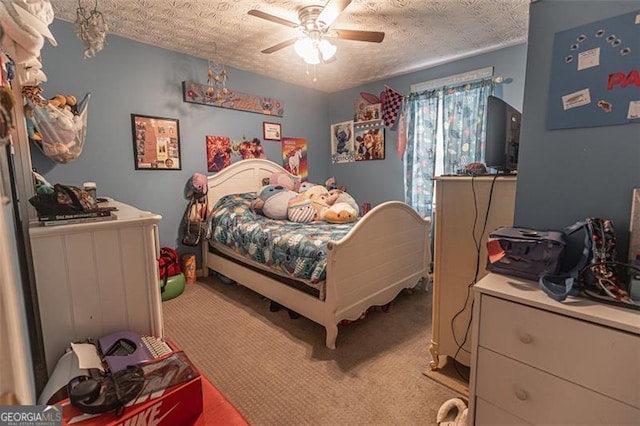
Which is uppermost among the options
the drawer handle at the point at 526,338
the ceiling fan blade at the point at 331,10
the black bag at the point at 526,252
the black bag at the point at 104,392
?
the ceiling fan blade at the point at 331,10

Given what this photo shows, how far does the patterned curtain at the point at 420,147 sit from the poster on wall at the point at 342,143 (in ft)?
2.88

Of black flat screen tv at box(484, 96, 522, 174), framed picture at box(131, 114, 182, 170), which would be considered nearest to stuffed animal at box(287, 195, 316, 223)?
framed picture at box(131, 114, 182, 170)

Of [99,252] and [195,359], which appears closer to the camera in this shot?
[99,252]

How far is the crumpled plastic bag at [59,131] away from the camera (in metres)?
2.07

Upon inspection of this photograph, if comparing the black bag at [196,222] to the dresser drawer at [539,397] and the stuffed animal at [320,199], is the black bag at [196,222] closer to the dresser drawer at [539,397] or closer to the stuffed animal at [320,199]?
the stuffed animal at [320,199]

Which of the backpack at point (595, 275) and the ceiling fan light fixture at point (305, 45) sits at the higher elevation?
the ceiling fan light fixture at point (305, 45)

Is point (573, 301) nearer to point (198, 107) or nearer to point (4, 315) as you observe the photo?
point (4, 315)

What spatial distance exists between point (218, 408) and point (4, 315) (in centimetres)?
70

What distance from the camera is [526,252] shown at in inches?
43.7

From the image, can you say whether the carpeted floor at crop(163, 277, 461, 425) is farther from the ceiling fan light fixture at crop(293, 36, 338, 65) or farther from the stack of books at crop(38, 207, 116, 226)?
the ceiling fan light fixture at crop(293, 36, 338, 65)

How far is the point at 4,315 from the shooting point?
0.54m

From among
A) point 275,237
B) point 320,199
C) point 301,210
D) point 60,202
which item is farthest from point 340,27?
point 60,202

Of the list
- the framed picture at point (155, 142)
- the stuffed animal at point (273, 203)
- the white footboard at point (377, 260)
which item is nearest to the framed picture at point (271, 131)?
the stuffed animal at point (273, 203)

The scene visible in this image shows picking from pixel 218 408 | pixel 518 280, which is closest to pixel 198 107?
pixel 218 408
